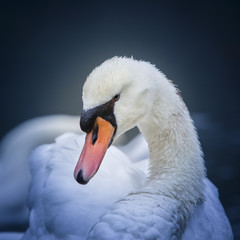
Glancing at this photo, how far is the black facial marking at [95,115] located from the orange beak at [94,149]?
0.04 feet

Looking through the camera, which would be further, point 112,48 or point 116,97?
point 112,48

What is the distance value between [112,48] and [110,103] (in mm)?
1565

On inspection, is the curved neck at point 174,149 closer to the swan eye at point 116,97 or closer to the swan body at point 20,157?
the swan eye at point 116,97

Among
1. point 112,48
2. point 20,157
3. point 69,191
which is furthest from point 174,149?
point 112,48

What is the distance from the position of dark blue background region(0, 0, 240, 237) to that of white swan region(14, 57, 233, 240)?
1047 millimetres

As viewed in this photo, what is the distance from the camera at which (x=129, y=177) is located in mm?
1382

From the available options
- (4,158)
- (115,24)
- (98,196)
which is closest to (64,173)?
(98,196)

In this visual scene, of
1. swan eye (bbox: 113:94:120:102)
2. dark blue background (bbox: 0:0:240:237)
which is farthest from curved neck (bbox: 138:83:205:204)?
dark blue background (bbox: 0:0:240:237)

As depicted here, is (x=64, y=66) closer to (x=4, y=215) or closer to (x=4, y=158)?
(x=4, y=158)

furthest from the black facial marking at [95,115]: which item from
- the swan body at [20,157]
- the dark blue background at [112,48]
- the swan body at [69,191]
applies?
the dark blue background at [112,48]

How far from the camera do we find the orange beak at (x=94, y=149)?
41.5 inches

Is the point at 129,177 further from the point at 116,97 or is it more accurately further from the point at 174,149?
the point at 116,97

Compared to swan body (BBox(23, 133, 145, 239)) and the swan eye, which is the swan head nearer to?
the swan eye

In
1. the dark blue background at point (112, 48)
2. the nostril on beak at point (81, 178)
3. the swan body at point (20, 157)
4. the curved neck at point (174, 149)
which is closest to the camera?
the nostril on beak at point (81, 178)
